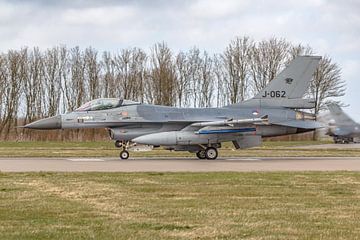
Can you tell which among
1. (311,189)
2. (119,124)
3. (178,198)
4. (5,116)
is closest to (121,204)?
(178,198)

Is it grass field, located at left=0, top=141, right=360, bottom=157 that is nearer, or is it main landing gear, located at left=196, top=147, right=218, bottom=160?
main landing gear, located at left=196, top=147, right=218, bottom=160

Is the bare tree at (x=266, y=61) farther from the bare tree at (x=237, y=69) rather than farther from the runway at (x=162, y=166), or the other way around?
the runway at (x=162, y=166)

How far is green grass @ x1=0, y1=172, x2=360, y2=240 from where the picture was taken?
7031mm

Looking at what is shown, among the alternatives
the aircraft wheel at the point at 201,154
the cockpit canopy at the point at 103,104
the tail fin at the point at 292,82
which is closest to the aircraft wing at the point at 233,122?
the aircraft wheel at the point at 201,154

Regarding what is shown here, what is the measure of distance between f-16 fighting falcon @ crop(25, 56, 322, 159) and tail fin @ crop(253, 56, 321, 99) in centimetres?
8

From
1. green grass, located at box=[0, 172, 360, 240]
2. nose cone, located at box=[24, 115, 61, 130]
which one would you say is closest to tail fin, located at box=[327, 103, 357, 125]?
green grass, located at box=[0, 172, 360, 240]

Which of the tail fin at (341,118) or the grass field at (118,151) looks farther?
the grass field at (118,151)

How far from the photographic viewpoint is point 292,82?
25078 millimetres

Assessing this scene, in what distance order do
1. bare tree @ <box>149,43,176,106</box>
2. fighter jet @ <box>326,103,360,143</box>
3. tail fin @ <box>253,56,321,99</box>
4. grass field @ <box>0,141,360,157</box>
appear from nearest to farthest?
fighter jet @ <box>326,103,360,143</box> → tail fin @ <box>253,56,321,99</box> → grass field @ <box>0,141,360,157</box> → bare tree @ <box>149,43,176,106</box>

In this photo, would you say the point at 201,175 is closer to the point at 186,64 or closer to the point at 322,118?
the point at 322,118

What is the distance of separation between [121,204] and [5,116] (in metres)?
58.1

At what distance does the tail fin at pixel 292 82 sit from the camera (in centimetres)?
2504

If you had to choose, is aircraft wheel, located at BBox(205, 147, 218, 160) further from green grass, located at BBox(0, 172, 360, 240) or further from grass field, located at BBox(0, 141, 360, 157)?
green grass, located at BBox(0, 172, 360, 240)

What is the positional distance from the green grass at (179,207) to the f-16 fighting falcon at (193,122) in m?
9.07
